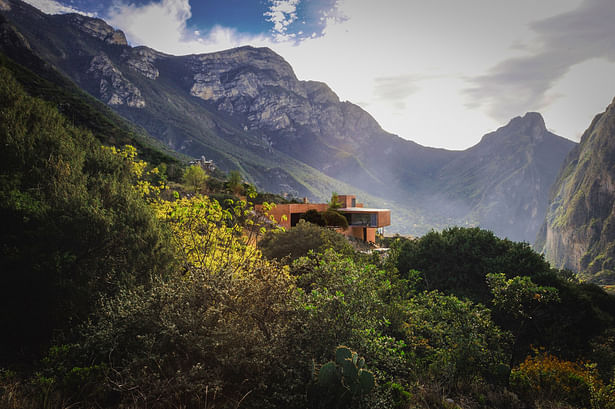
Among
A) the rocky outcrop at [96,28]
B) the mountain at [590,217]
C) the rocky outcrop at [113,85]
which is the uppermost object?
the rocky outcrop at [96,28]

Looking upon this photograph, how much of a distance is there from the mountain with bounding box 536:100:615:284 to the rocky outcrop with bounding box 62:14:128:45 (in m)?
219

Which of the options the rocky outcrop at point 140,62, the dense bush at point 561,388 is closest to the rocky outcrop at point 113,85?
the rocky outcrop at point 140,62

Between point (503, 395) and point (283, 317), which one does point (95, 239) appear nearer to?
point (283, 317)

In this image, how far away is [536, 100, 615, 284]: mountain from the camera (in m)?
80.4

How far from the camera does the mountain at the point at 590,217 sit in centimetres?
8038

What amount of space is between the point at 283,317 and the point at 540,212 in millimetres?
243220

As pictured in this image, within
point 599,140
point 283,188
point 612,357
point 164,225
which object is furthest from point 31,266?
point 599,140

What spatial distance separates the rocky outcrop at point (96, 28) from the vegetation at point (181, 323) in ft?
635

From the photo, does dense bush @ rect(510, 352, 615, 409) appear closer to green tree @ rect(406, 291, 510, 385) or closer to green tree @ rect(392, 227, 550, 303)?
green tree @ rect(406, 291, 510, 385)

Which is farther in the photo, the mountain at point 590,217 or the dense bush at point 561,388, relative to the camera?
the mountain at point 590,217

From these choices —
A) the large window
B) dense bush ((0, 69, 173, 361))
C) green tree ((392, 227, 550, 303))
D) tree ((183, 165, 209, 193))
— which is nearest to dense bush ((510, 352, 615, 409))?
green tree ((392, 227, 550, 303))

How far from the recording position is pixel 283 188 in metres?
132

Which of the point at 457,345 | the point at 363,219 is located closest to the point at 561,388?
the point at 457,345

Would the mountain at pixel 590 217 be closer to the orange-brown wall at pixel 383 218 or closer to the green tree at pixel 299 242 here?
the orange-brown wall at pixel 383 218
